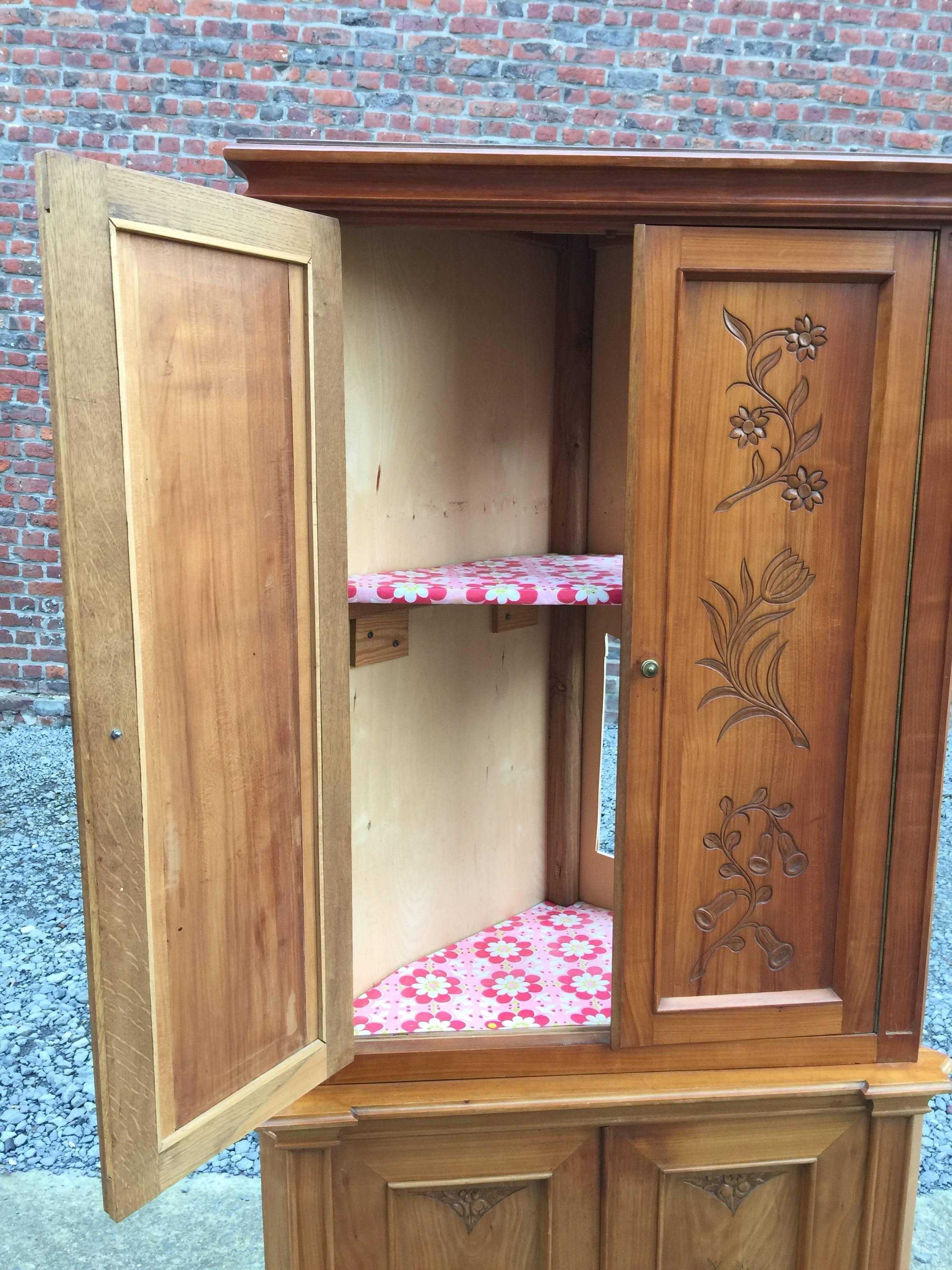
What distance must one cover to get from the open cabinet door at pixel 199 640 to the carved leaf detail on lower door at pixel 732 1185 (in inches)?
29.5

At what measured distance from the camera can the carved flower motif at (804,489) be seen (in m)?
1.55

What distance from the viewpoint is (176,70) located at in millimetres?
4277

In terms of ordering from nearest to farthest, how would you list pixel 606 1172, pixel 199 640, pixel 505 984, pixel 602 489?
pixel 199 640
pixel 606 1172
pixel 505 984
pixel 602 489

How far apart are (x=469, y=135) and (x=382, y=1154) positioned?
408cm

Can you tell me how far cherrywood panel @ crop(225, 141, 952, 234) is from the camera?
1405mm

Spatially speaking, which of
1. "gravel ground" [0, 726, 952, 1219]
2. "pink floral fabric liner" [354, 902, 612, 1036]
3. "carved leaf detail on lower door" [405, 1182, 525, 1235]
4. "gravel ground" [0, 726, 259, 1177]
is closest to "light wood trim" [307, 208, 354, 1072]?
"pink floral fabric liner" [354, 902, 612, 1036]

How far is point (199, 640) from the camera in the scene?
49.6 inches

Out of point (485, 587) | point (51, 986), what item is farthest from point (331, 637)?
point (51, 986)

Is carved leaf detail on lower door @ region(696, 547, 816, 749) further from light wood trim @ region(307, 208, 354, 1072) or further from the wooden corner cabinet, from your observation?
light wood trim @ region(307, 208, 354, 1072)

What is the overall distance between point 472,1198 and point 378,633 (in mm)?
1017

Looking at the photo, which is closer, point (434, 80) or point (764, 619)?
point (764, 619)

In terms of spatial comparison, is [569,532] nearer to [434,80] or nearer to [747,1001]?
[747,1001]

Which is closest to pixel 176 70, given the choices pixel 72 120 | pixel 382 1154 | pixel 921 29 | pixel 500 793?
pixel 72 120

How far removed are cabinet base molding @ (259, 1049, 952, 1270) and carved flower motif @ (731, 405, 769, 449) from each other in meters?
1.06
